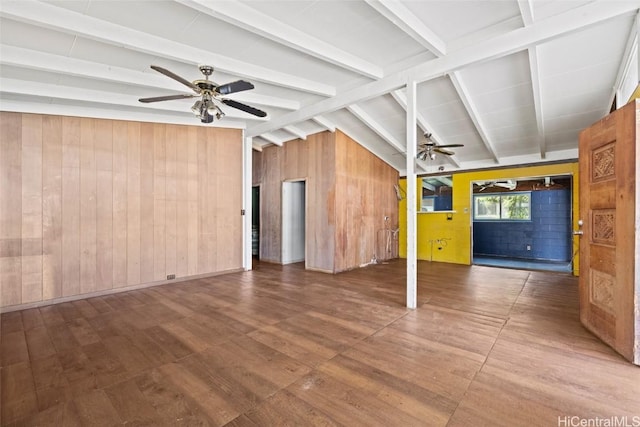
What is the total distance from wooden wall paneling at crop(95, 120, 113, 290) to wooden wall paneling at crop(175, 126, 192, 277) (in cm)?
99

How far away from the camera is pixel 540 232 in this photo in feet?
27.3

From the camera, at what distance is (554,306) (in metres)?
3.71

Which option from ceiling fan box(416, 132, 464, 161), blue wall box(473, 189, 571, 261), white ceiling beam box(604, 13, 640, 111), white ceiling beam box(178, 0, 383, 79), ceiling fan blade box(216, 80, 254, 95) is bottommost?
blue wall box(473, 189, 571, 261)

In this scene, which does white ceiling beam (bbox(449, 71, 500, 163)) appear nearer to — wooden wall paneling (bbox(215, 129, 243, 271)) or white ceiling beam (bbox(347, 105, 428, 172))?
white ceiling beam (bbox(347, 105, 428, 172))

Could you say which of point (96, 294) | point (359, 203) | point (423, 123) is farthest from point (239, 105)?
point (359, 203)

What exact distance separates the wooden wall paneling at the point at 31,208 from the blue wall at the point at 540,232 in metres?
11.0

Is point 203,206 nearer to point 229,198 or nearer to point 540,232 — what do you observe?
point 229,198

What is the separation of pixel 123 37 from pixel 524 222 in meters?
10.3

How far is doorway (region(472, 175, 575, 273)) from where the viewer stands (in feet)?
26.1

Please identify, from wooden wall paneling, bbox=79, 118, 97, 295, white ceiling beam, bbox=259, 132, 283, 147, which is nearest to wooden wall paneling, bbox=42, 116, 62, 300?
wooden wall paneling, bbox=79, 118, 97, 295

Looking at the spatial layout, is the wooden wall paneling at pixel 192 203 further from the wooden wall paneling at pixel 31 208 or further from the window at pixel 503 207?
the window at pixel 503 207

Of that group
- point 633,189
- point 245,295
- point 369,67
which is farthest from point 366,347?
point 369,67

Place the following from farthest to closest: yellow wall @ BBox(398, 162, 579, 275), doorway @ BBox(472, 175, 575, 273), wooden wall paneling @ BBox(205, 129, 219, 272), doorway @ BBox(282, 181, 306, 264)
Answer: doorway @ BBox(472, 175, 575, 273), doorway @ BBox(282, 181, 306, 264), yellow wall @ BBox(398, 162, 579, 275), wooden wall paneling @ BBox(205, 129, 219, 272)

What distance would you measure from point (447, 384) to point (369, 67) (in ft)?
12.1
